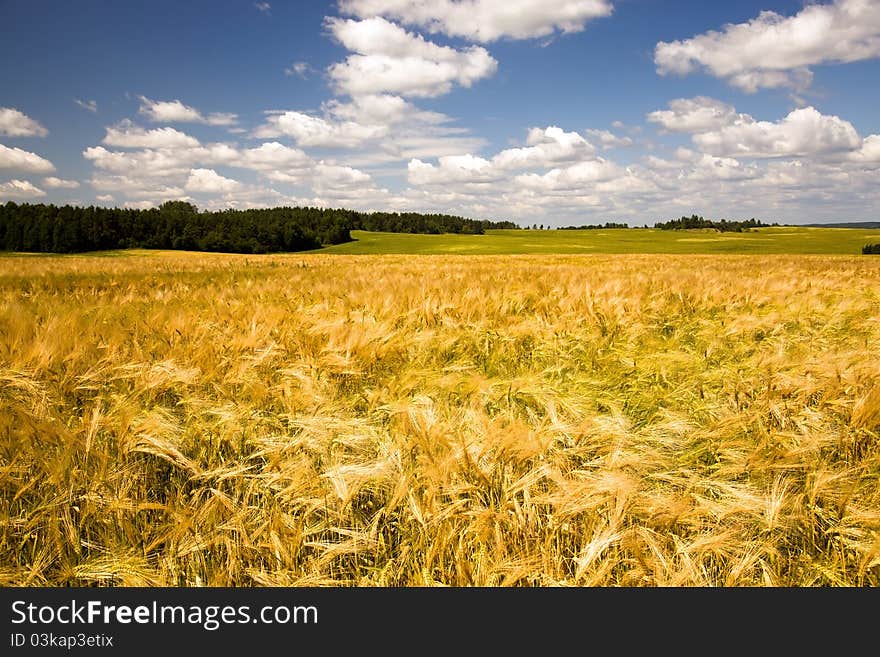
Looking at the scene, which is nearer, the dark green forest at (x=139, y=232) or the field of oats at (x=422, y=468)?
the field of oats at (x=422, y=468)

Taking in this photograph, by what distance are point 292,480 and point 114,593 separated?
53cm

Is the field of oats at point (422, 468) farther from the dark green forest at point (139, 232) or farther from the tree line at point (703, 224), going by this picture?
the tree line at point (703, 224)

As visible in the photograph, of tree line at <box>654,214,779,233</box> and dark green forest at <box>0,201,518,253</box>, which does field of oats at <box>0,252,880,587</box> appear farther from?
tree line at <box>654,214,779,233</box>

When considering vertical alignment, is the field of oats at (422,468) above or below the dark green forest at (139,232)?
below

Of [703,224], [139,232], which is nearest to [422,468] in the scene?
[139,232]

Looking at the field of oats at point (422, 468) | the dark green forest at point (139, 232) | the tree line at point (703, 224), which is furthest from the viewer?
the tree line at point (703, 224)

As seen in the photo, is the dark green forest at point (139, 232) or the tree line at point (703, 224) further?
the tree line at point (703, 224)

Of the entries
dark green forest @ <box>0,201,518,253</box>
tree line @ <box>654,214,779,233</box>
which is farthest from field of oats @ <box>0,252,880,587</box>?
tree line @ <box>654,214,779,233</box>

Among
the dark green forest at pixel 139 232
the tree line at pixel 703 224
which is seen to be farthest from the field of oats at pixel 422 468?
the tree line at pixel 703 224

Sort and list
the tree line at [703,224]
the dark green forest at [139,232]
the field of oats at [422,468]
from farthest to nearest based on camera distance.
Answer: the tree line at [703,224] < the dark green forest at [139,232] < the field of oats at [422,468]

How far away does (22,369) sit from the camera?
2.44m

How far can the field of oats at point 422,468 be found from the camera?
129cm

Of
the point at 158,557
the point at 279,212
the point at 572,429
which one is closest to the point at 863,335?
the point at 572,429

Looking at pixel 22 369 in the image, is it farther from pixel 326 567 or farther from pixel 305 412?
pixel 326 567
